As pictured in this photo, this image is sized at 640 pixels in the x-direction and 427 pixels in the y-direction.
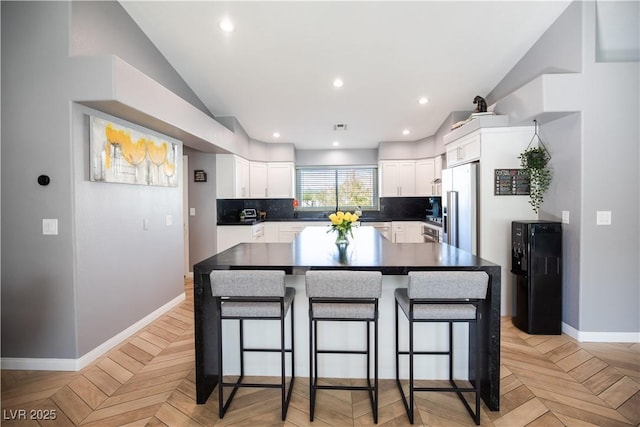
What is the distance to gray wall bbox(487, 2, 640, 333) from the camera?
2.81 m

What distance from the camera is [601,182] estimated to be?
112 inches

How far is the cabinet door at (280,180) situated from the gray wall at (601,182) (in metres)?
4.41

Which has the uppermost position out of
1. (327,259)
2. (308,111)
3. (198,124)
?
(308,111)

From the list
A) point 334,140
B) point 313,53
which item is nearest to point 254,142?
point 334,140

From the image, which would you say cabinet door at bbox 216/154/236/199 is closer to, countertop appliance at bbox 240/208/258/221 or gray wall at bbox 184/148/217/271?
gray wall at bbox 184/148/217/271

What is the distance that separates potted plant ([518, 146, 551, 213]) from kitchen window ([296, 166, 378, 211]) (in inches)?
144

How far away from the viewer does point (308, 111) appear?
192 inches

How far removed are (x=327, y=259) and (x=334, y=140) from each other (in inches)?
171

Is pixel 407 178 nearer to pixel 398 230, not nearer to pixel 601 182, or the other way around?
pixel 398 230

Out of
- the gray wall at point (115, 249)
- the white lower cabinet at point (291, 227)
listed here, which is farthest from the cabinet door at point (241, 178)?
the gray wall at point (115, 249)

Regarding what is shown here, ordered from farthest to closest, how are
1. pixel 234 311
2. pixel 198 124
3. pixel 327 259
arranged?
pixel 198 124 → pixel 327 259 → pixel 234 311

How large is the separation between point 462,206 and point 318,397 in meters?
2.77

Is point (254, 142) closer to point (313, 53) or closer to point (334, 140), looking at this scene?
point (334, 140)

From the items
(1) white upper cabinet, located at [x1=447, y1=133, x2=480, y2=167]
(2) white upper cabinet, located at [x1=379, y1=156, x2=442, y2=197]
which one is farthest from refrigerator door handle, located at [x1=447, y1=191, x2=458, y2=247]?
(2) white upper cabinet, located at [x1=379, y1=156, x2=442, y2=197]
